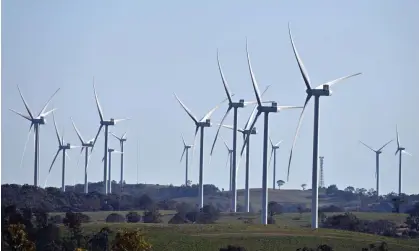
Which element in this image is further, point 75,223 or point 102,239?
point 75,223

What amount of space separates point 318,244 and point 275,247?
23.4 feet

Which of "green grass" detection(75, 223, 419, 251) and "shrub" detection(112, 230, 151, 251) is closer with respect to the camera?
"shrub" detection(112, 230, 151, 251)

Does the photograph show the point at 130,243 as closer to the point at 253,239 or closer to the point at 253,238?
the point at 253,239

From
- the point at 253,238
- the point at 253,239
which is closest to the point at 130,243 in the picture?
the point at 253,239

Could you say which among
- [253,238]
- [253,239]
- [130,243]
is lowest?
[253,239]

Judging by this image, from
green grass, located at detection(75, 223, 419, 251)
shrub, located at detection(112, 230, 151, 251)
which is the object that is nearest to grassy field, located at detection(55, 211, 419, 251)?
green grass, located at detection(75, 223, 419, 251)


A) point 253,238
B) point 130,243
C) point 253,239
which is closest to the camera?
point 130,243

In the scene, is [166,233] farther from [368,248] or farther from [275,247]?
[368,248]

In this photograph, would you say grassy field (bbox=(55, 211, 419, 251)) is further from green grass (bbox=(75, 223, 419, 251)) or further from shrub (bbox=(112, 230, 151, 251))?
shrub (bbox=(112, 230, 151, 251))

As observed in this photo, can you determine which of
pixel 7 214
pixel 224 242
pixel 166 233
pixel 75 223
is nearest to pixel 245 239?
pixel 224 242

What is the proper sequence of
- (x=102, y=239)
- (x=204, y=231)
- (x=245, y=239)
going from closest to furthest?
1. (x=102, y=239)
2. (x=245, y=239)
3. (x=204, y=231)

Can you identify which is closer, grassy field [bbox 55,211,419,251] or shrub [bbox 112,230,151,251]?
shrub [bbox 112,230,151,251]

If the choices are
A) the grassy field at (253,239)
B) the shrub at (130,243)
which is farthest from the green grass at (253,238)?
the shrub at (130,243)

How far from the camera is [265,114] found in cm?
19425
